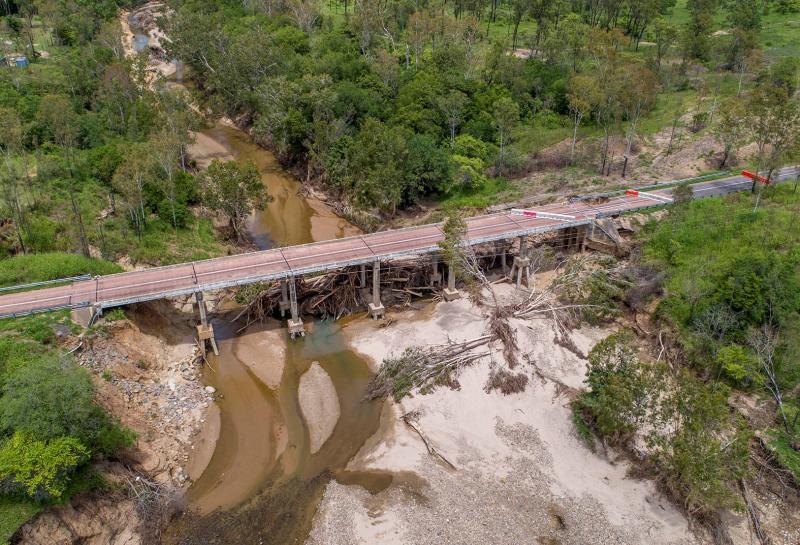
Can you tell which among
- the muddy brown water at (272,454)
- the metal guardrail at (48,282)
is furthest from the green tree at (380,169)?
the metal guardrail at (48,282)

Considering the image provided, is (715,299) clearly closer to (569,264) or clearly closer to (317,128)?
(569,264)

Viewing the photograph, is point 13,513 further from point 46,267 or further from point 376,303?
point 376,303

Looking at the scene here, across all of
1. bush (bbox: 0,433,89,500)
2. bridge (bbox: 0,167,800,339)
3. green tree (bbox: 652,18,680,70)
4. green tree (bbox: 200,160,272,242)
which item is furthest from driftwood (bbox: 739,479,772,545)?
green tree (bbox: 652,18,680,70)

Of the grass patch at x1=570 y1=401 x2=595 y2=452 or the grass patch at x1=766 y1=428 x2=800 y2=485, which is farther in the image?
the grass patch at x1=570 y1=401 x2=595 y2=452

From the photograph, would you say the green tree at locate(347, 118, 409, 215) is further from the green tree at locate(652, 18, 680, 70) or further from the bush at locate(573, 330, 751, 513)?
the green tree at locate(652, 18, 680, 70)

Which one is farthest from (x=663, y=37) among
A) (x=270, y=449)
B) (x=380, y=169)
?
(x=270, y=449)

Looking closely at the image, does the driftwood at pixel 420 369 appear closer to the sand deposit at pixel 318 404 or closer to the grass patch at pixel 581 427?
the sand deposit at pixel 318 404

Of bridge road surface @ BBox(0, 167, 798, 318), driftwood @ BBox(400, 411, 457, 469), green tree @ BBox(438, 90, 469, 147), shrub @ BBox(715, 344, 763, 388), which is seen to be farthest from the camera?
green tree @ BBox(438, 90, 469, 147)
